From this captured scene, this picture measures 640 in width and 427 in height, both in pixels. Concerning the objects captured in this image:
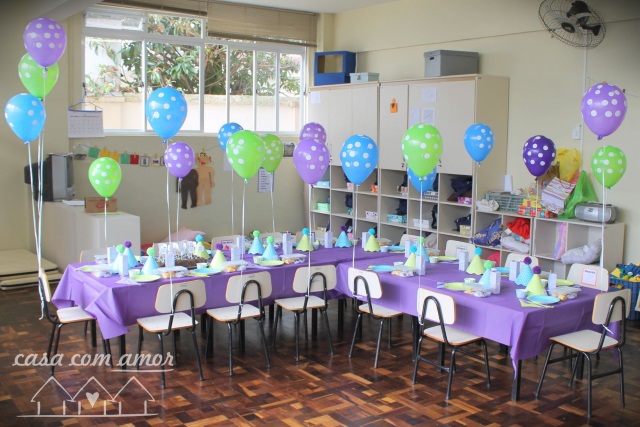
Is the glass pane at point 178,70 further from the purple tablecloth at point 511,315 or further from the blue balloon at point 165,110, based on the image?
the purple tablecloth at point 511,315

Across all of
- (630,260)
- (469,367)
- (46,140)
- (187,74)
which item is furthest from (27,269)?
(630,260)

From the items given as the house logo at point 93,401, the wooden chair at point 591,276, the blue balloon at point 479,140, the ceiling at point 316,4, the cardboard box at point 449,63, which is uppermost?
the ceiling at point 316,4

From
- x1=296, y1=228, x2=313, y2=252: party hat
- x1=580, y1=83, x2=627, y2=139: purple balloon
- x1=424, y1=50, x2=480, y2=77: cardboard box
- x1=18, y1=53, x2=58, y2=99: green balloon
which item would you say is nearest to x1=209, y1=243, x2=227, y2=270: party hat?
x1=296, y1=228, x2=313, y2=252: party hat

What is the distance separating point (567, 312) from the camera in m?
4.90

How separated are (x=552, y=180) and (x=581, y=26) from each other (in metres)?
1.61

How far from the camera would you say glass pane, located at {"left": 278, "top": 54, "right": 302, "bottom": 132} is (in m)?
10.5

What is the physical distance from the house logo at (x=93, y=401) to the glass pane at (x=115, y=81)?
187 inches

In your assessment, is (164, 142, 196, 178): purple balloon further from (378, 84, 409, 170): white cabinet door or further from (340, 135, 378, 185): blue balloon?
(378, 84, 409, 170): white cabinet door

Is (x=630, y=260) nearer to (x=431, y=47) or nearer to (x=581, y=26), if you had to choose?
(x=581, y=26)

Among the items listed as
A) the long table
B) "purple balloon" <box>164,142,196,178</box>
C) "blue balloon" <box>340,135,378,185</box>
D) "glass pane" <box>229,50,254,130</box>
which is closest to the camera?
the long table

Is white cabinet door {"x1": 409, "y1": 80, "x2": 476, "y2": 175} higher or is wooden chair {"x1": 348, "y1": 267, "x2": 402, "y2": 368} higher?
white cabinet door {"x1": 409, "y1": 80, "x2": 476, "y2": 175}

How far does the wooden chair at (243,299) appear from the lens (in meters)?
5.32

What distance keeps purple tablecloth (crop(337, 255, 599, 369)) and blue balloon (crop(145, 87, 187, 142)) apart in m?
2.25

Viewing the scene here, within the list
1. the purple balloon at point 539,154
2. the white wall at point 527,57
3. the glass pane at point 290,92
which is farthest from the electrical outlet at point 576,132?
the glass pane at point 290,92
